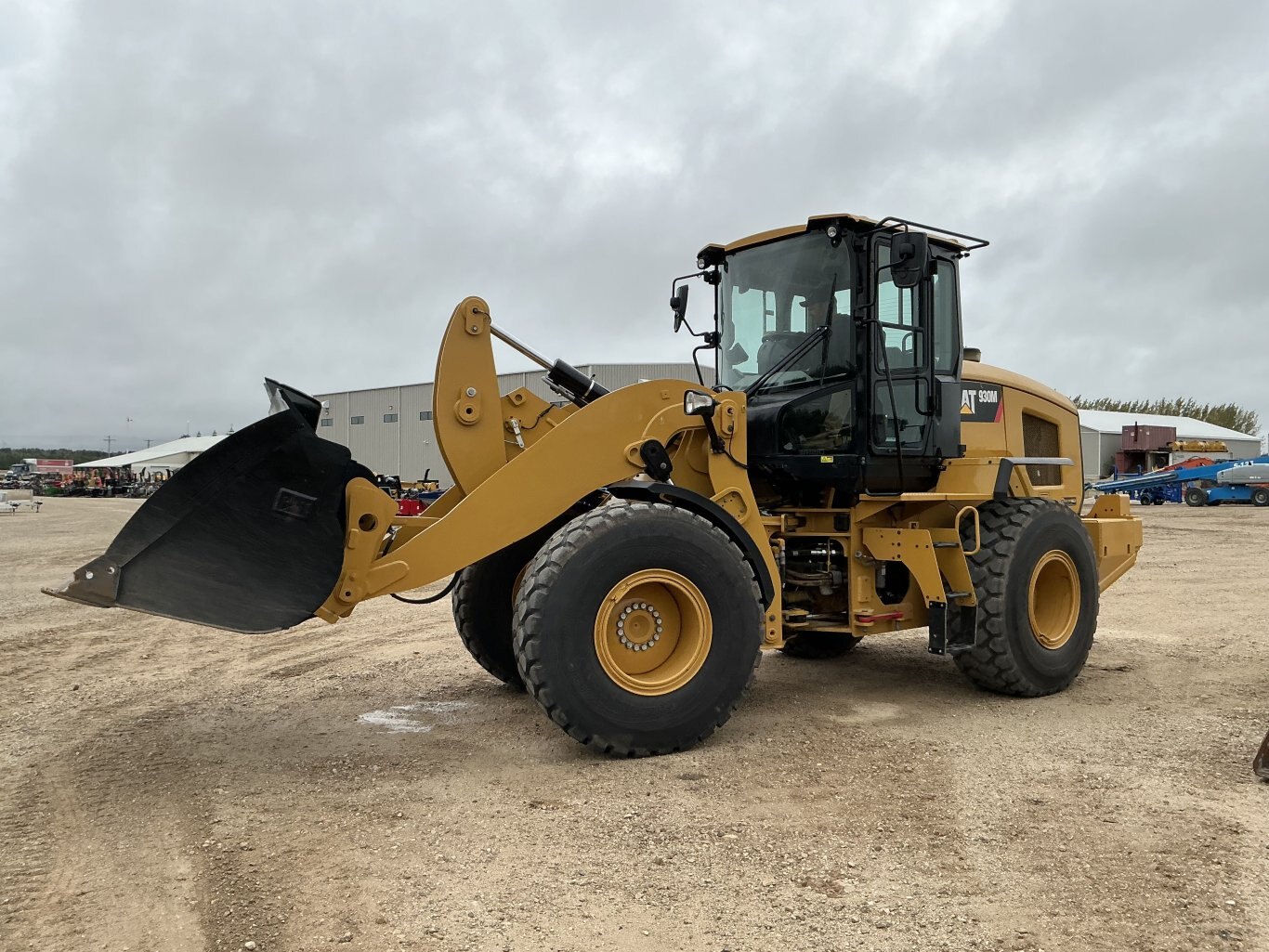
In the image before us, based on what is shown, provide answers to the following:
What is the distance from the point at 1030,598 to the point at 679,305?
121 inches

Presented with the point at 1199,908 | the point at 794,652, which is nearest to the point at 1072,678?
the point at 794,652

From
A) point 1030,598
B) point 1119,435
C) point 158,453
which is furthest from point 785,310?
point 158,453

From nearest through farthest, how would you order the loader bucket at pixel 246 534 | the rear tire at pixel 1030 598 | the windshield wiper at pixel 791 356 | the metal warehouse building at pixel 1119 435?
1. the loader bucket at pixel 246 534
2. the windshield wiper at pixel 791 356
3. the rear tire at pixel 1030 598
4. the metal warehouse building at pixel 1119 435

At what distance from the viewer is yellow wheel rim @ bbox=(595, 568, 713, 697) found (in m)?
4.95

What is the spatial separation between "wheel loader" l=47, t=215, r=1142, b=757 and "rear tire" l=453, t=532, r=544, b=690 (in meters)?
0.01

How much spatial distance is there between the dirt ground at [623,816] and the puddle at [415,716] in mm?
28

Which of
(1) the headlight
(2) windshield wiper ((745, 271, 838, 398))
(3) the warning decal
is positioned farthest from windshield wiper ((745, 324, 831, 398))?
(3) the warning decal

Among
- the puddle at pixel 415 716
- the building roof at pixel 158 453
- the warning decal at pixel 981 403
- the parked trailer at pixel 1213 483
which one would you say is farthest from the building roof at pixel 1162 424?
the building roof at pixel 158 453

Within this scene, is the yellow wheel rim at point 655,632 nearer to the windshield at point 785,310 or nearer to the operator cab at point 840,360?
the operator cab at point 840,360

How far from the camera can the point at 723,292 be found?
676 centimetres

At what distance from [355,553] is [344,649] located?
3.89m

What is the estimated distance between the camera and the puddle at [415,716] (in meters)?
5.73

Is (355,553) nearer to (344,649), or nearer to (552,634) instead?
(552,634)

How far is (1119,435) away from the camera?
51.9 m
